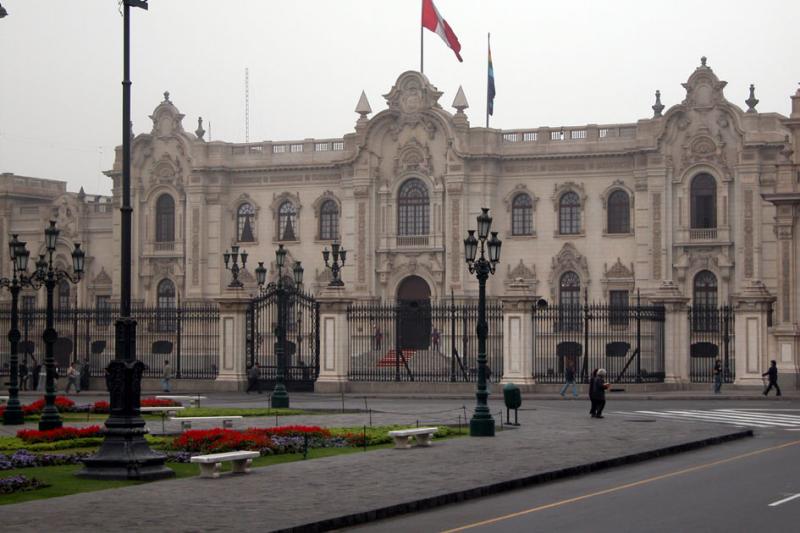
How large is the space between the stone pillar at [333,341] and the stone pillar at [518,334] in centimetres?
537

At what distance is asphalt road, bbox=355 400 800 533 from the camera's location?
16.1 metres

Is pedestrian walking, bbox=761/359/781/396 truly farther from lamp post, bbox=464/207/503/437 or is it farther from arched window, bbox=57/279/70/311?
arched window, bbox=57/279/70/311

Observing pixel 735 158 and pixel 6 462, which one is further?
pixel 735 158

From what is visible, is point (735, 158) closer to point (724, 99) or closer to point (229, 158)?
point (724, 99)

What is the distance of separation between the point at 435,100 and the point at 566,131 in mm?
6212

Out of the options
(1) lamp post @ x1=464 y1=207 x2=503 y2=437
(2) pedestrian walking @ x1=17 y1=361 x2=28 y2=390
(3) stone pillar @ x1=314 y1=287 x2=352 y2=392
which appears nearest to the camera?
(1) lamp post @ x1=464 y1=207 x2=503 y2=437

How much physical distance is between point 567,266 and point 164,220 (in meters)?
21.0

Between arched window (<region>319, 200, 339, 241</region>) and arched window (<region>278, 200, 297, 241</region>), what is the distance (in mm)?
1377

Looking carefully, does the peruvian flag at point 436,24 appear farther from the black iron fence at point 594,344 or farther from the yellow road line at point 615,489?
the yellow road line at point 615,489

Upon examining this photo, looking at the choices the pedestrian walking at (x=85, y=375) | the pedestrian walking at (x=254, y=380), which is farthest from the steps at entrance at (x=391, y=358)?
the pedestrian walking at (x=85, y=375)

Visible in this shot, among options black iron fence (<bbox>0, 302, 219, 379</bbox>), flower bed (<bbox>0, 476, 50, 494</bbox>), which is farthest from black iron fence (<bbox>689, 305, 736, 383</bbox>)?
flower bed (<bbox>0, 476, 50, 494</bbox>)

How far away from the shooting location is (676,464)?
924 inches

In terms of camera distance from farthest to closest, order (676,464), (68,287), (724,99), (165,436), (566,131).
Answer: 1. (68,287)
2. (566,131)
3. (724,99)
4. (165,436)
5. (676,464)

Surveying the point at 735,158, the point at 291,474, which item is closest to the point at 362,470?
the point at 291,474
